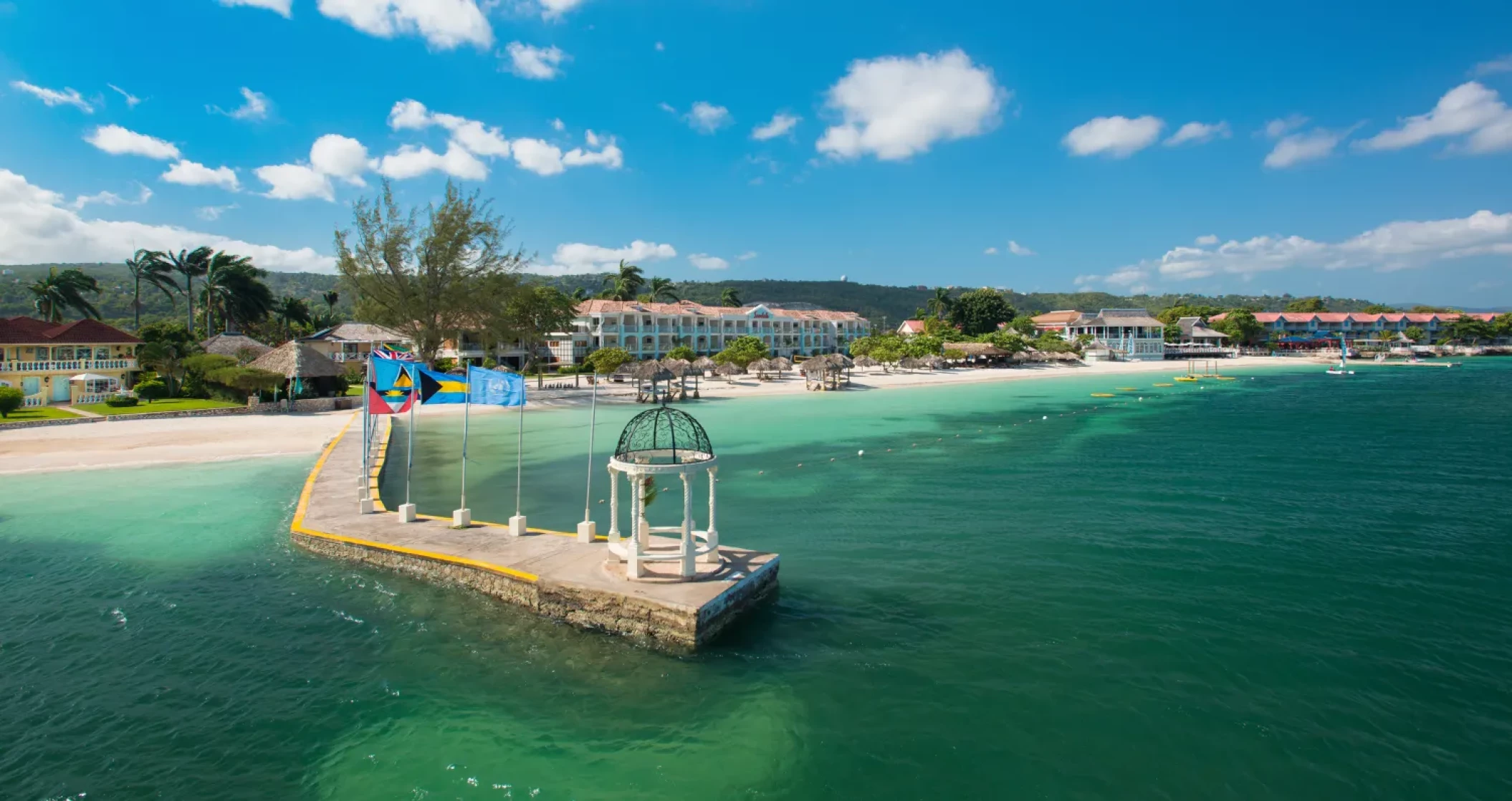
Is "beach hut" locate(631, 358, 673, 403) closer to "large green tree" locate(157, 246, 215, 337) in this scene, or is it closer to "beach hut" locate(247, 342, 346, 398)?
"beach hut" locate(247, 342, 346, 398)

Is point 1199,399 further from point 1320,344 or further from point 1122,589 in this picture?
point 1320,344

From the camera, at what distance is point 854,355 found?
92250mm

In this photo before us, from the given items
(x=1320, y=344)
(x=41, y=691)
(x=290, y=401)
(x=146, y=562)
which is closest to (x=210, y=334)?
(x=290, y=401)

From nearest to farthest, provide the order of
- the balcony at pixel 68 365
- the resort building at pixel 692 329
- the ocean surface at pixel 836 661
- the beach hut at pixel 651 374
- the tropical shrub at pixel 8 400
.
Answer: the ocean surface at pixel 836 661, the tropical shrub at pixel 8 400, the balcony at pixel 68 365, the beach hut at pixel 651 374, the resort building at pixel 692 329

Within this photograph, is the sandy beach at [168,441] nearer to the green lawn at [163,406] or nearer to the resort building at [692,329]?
the green lawn at [163,406]

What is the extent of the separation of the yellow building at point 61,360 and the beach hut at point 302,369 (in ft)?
29.2

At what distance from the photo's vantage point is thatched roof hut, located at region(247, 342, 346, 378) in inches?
1606

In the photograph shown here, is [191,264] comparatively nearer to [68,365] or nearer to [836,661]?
[68,365]

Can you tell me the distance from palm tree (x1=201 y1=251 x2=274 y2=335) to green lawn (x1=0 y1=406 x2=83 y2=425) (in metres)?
35.0

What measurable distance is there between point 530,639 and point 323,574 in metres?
5.57

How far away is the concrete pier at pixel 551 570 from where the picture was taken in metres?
10.6

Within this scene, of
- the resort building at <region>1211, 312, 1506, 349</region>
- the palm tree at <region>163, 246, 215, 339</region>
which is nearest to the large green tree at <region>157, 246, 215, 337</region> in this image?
the palm tree at <region>163, 246, 215, 339</region>

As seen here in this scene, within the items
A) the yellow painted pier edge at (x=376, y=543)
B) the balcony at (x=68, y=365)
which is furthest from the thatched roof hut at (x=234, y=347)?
the yellow painted pier edge at (x=376, y=543)

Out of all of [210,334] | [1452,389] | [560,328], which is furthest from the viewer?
[210,334]
